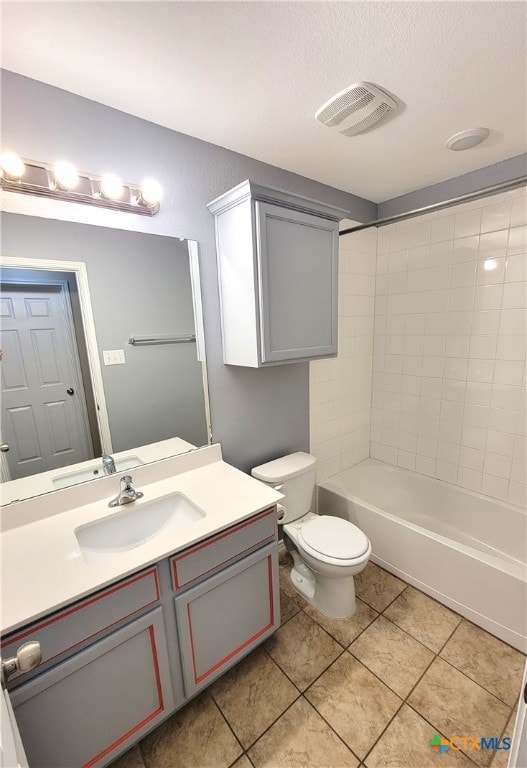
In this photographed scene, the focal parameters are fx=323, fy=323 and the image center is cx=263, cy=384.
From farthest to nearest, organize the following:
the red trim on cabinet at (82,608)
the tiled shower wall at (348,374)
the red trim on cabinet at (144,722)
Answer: the tiled shower wall at (348,374), the red trim on cabinet at (144,722), the red trim on cabinet at (82,608)

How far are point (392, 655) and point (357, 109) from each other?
A: 7.90ft

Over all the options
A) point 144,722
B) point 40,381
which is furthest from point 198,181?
point 144,722

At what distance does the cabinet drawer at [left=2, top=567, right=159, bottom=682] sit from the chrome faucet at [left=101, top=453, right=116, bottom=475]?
52 centimetres

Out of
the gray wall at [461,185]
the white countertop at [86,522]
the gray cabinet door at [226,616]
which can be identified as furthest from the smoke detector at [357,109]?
the gray cabinet door at [226,616]

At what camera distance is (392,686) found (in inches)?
53.8

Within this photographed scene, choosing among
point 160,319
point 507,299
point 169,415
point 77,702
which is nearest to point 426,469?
point 507,299

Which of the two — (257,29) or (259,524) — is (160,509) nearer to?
(259,524)

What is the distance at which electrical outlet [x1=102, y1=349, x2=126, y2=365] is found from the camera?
4.50ft

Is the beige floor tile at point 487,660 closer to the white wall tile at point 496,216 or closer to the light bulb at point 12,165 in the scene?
the white wall tile at point 496,216

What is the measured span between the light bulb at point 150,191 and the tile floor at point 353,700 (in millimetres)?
2089

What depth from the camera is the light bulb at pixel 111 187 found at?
1267 mm

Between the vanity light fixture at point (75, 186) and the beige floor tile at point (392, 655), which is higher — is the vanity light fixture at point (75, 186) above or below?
above

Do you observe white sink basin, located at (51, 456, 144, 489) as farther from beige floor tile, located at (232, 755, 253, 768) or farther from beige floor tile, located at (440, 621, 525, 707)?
beige floor tile, located at (440, 621, 525, 707)

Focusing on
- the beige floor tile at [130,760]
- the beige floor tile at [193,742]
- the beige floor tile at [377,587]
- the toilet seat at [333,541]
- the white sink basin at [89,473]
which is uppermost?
the white sink basin at [89,473]
